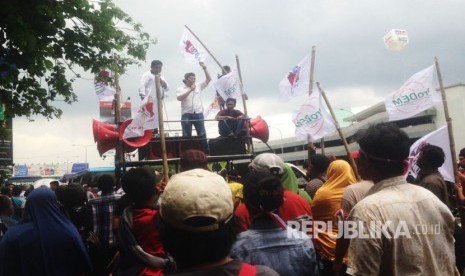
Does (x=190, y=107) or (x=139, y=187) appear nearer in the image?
(x=139, y=187)

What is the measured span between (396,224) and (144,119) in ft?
16.9

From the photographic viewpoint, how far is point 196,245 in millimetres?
1753

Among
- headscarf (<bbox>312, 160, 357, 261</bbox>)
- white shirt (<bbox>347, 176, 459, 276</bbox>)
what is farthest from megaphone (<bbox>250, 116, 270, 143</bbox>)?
white shirt (<bbox>347, 176, 459, 276</bbox>)

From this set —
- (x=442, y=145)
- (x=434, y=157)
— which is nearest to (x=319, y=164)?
(x=434, y=157)

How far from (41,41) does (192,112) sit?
3.38m

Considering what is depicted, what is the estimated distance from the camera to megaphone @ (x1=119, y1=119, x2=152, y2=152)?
7461mm

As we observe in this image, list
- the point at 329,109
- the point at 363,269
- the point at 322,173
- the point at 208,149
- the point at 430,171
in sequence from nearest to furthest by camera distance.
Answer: the point at 363,269 → the point at 430,171 → the point at 322,173 → the point at 329,109 → the point at 208,149

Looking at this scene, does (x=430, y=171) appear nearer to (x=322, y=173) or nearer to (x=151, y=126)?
(x=322, y=173)

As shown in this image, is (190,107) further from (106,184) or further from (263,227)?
(263,227)

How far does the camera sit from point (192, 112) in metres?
9.02

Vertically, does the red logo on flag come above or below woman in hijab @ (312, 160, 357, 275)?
above

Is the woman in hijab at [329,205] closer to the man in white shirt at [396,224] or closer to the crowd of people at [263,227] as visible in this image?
the crowd of people at [263,227]

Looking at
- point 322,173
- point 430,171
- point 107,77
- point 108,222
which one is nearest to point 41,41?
point 107,77

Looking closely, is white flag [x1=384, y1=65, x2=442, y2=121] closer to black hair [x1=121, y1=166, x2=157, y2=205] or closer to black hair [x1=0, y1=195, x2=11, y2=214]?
black hair [x1=121, y1=166, x2=157, y2=205]
